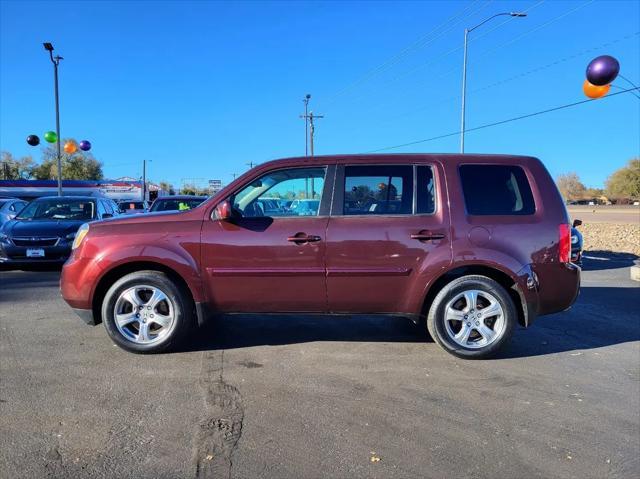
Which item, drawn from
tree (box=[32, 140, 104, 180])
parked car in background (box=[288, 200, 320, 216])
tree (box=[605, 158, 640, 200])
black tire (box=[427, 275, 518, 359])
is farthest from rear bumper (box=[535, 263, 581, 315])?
tree (box=[32, 140, 104, 180])

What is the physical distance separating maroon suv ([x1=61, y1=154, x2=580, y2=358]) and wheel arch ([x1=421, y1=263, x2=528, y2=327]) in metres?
0.01

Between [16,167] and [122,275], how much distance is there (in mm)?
98394

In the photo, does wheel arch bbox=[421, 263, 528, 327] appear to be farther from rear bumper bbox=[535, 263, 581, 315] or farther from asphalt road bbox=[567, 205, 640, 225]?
asphalt road bbox=[567, 205, 640, 225]

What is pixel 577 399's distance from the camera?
152 inches

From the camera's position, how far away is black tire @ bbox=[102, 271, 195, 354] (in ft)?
15.1

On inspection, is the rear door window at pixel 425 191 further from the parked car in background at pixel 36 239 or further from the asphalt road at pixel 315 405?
the parked car in background at pixel 36 239

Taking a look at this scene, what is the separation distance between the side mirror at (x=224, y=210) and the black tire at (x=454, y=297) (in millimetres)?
2100

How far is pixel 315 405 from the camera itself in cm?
361

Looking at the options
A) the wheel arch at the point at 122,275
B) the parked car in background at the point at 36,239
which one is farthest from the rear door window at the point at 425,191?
the parked car in background at the point at 36,239

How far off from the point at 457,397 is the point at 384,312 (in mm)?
1123

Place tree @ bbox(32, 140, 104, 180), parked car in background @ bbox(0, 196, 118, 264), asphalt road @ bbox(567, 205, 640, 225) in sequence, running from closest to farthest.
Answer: parked car in background @ bbox(0, 196, 118, 264) < asphalt road @ bbox(567, 205, 640, 225) < tree @ bbox(32, 140, 104, 180)

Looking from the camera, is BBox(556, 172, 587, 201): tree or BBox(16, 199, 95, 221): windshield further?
BBox(556, 172, 587, 201): tree

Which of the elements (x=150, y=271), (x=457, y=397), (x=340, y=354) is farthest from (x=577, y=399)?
(x=150, y=271)

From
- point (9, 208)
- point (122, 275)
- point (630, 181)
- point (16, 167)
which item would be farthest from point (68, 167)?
point (122, 275)
